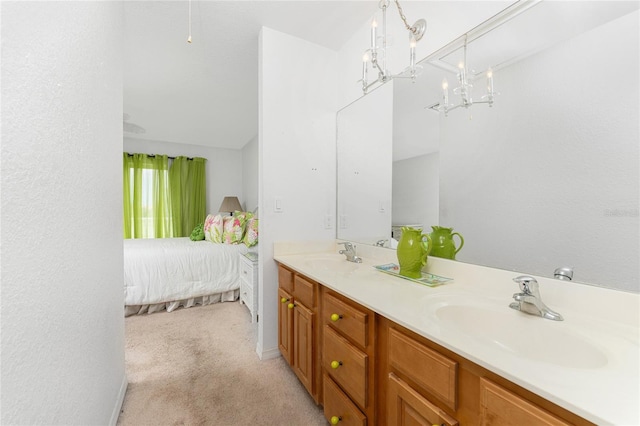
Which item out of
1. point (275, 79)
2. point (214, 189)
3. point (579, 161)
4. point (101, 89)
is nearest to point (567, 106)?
point (579, 161)

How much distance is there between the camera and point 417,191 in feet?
5.12

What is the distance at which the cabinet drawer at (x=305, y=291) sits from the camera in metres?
1.41

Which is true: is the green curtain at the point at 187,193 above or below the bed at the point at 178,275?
above

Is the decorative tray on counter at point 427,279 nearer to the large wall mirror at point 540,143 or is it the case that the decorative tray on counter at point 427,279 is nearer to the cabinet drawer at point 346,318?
the large wall mirror at point 540,143

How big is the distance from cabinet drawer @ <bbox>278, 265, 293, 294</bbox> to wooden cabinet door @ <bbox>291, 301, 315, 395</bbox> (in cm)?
13

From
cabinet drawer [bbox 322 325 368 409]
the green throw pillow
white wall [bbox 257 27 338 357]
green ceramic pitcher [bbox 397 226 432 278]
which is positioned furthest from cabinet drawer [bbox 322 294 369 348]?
the green throw pillow

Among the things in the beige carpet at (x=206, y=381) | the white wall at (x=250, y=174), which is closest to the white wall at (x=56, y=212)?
the beige carpet at (x=206, y=381)

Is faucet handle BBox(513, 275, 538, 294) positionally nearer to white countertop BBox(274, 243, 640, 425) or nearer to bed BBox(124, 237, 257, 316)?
white countertop BBox(274, 243, 640, 425)

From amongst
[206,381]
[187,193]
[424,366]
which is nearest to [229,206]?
[187,193]

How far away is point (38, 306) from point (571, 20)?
189cm

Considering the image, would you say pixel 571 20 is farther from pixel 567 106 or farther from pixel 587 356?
pixel 587 356

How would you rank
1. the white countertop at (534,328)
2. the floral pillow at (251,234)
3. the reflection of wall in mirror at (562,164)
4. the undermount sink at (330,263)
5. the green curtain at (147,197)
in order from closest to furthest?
the white countertop at (534,328) → the reflection of wall in mirror at (562,164) → the undermount sink at (330,263) → the floral pillow at (251,234) → the green curtain at (147,197)

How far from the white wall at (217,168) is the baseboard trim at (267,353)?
3.68 meters

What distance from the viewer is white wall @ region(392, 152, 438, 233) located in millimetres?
1441
